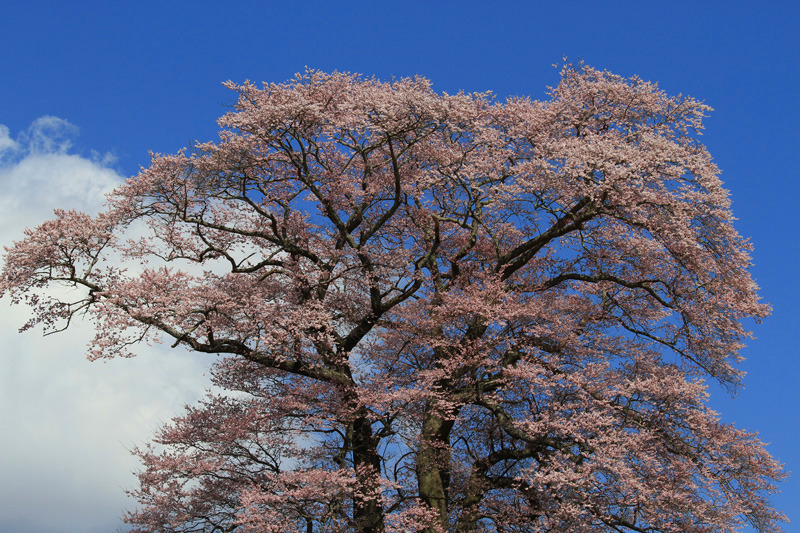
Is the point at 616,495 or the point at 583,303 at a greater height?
the point at 583,303

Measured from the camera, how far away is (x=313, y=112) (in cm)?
1509

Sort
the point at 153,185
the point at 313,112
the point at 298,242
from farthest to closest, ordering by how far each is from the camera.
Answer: the point at 298,242, the point at 153,185, the point at 313,112

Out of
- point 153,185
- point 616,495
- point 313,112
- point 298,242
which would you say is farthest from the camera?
point 298,242

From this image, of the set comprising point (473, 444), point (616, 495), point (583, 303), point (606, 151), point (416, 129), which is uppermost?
point (416, 129)

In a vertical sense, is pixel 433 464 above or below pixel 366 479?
above

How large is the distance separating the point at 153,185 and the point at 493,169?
8225 mm

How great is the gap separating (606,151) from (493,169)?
3.45 metres

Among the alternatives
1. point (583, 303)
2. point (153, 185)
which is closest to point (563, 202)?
point (583, 303)

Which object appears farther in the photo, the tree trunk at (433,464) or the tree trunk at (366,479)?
the tree trunk at (433,464)

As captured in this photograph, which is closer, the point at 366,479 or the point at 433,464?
the point at 366,479

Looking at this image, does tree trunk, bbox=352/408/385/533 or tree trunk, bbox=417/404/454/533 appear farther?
tree trunk, bbox=417/404/454/533

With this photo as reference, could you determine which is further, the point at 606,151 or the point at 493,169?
the point at 493,169

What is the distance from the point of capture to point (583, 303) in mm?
17641

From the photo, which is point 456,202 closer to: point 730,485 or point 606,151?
point 606,151
